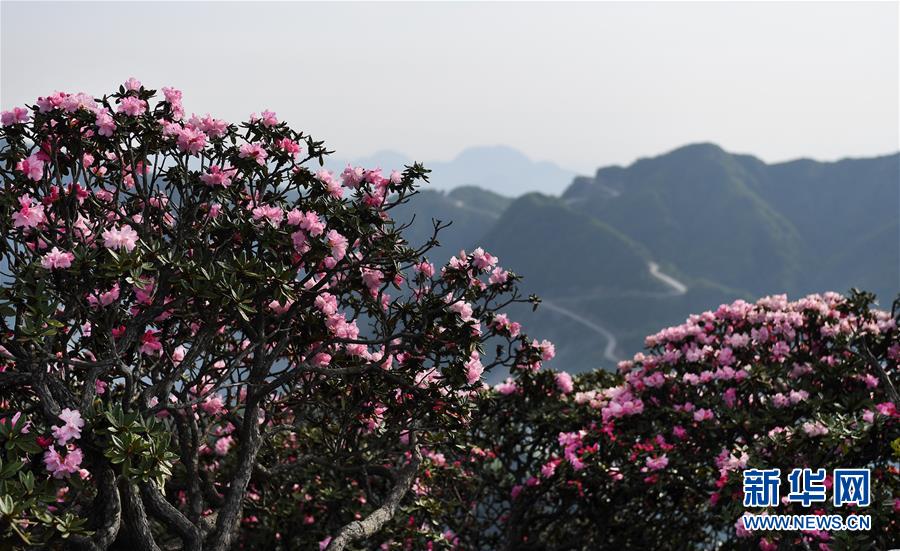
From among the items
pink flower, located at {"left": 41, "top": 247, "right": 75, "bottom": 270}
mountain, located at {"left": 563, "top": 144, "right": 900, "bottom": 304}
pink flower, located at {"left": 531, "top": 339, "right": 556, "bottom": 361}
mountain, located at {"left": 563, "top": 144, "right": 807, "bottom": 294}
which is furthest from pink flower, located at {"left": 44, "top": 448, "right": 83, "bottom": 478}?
mountain, located at {"left": 563, "top": 144, "right": 807, "bottom": 294}

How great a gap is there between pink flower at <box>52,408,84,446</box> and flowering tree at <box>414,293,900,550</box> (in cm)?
491

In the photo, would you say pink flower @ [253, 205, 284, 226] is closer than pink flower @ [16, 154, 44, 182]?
No

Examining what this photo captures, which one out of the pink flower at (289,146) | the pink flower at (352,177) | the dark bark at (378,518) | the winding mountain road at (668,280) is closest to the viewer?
the pink flower at (289,146)

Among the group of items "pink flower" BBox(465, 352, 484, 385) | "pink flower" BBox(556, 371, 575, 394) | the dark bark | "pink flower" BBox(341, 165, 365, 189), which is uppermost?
"pink flower" BBox(556, 371, 575, 394)

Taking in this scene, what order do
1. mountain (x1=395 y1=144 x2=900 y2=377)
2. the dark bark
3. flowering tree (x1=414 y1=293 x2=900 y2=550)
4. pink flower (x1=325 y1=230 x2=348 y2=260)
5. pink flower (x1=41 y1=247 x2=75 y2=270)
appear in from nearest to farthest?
pink flower (x1=41 y1=247 x2=75 y2=270) → pink flower (x1=325 y1=230 x2=348 y2=260) → the dark bark → flowering tree (x1=414 y1=293 x2=900 y2=550) → mountain (x1=395 y1=144 x2=900 y2=377)

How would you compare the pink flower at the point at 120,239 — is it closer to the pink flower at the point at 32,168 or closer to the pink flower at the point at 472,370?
the pink flower at the point at 32,168

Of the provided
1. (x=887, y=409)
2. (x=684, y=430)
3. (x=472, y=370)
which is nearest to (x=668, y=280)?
(x=684, y=430)

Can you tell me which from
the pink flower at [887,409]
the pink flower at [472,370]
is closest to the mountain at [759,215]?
the pink flower at [887,409]

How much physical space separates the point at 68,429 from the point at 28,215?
1.39 meters

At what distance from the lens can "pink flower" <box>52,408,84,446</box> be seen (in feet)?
13.7

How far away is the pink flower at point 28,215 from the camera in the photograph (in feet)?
15.3

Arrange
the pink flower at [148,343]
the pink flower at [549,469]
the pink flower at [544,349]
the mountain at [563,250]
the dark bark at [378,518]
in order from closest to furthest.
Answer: the pink flower at [148,343] < the dark bark at [378,518] < the pink flower at [544,349] < the pink flower at [549,469] < the mountain at [563,250]

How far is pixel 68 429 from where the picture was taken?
4.19 metres

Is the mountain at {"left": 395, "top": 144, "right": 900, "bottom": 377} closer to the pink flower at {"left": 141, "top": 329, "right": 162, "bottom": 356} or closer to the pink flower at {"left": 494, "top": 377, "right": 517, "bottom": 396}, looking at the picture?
the pink flower at {"left": 494, "top": 377, "right": 517, "bottom": 396}
